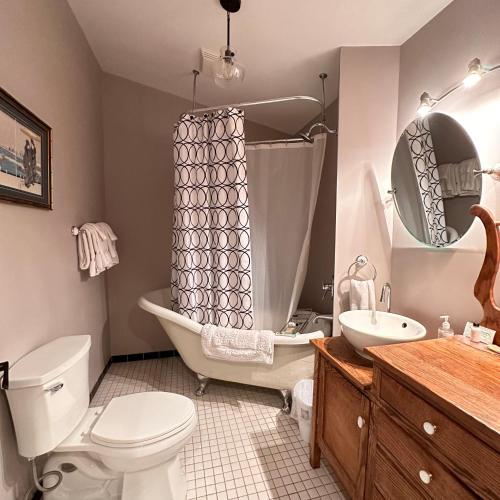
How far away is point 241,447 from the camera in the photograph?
1.65 meters

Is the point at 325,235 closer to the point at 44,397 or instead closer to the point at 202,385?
the point at 202,385

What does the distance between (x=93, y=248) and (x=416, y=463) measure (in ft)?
6.70

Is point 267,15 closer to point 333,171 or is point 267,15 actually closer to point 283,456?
point 333,171

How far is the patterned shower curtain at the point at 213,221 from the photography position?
6.28 feet

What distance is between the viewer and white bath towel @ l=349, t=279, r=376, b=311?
5.42 feet

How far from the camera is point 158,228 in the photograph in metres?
2.70

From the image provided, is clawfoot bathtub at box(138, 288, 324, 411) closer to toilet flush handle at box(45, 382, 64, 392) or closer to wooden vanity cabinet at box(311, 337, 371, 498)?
wooden vanity cabinet at box(311, 337, 371, 498)

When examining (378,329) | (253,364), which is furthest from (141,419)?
(378,329)

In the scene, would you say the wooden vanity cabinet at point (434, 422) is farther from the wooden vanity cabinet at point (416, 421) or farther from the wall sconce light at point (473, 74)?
the wall sconce light at point (473, 74)

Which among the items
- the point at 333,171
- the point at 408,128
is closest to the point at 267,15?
the point at 408,128

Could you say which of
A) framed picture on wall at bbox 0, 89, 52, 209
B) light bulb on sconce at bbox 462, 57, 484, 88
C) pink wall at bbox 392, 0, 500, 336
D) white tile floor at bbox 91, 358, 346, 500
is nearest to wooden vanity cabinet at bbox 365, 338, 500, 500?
pink wall at bbox 392, 0, 500, 336

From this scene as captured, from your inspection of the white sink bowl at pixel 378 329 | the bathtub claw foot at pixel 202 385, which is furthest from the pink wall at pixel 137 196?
the white sink bowl at pixel 378 329

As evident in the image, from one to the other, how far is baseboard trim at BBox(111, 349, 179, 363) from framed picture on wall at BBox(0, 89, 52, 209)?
1.80 meters

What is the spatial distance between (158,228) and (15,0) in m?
1.75
